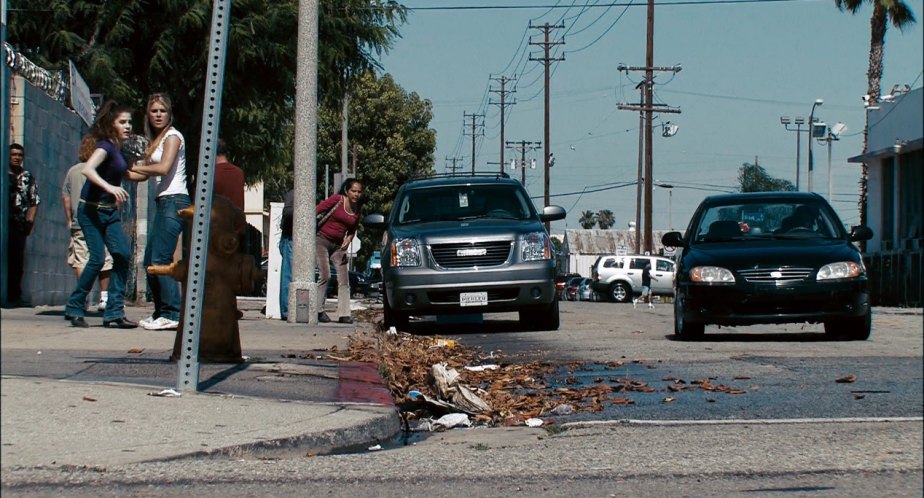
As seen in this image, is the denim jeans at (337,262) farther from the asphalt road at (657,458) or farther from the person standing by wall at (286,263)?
the asphalt road at (657,458)

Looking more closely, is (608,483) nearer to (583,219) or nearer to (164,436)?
(164,436)

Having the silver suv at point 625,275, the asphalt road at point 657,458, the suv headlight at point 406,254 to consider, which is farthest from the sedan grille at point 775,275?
the silver suv at point 625,275

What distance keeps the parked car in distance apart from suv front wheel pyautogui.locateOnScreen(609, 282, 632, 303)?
3834 centimetres

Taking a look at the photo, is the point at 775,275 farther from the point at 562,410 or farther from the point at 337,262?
the point at 337,262

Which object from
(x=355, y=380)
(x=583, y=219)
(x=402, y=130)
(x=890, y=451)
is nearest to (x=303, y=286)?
(x=355, y=380)

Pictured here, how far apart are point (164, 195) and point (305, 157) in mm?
4486

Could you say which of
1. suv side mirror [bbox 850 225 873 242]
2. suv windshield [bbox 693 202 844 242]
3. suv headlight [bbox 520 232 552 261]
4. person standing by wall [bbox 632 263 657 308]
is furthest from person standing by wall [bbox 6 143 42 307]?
person standing by wall [bbox 632 263 657 308]

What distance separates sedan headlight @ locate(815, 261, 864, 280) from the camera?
11008mm

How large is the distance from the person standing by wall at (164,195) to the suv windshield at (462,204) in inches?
185

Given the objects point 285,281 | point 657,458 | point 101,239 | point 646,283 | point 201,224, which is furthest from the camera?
→ point 646,283

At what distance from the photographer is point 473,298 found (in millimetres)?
13906

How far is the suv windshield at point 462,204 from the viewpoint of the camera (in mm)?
14984

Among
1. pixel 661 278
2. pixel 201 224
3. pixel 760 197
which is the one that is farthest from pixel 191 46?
pixel 661 278

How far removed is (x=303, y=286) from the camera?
13.9m
